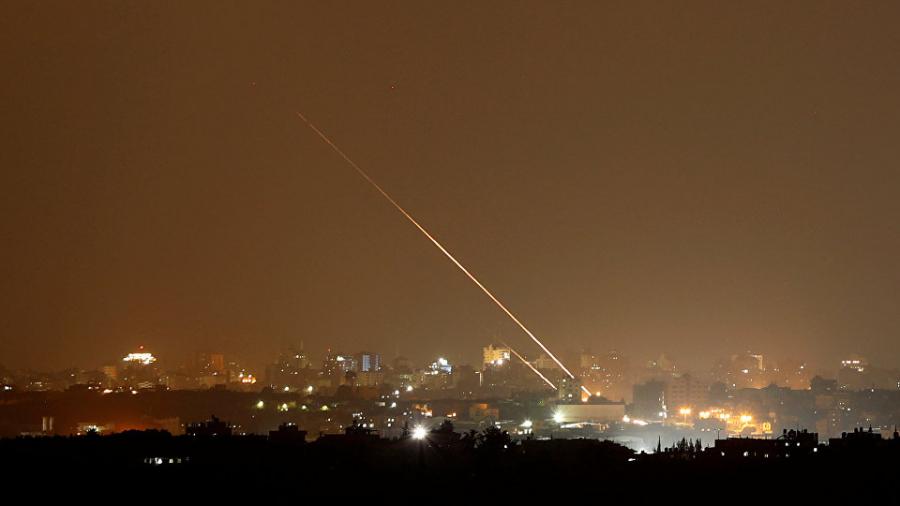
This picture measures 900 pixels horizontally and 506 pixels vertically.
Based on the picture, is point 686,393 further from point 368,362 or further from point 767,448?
point 767,448

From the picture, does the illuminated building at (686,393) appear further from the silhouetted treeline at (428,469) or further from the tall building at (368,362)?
the silhouetted treeline at (428,469)

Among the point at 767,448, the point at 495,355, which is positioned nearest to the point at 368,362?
the point at 495,355

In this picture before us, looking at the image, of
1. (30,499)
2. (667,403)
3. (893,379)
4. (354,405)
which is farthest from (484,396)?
(30,499)

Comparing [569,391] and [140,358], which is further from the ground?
[140,358]

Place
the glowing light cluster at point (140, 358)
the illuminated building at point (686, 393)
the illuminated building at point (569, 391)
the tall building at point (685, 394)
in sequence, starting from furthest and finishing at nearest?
the glowing light cluster at point (140, 358) → the illuminated building at point (686, 393) → the tall building at point (685, 394) → the illuminated building at point (569, 391)

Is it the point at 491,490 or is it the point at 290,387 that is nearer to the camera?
the point at 491,490

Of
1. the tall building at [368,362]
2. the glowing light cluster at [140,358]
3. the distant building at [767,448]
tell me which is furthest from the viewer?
the tall building at [368,362]

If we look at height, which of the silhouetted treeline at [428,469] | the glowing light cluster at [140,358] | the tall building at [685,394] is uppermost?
the glowing light cluster at [140,358]

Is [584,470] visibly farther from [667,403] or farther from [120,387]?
[667,403]

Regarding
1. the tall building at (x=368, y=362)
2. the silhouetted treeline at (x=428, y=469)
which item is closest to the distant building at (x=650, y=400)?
the tall building at (x=368, y=362)

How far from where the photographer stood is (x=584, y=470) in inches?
821

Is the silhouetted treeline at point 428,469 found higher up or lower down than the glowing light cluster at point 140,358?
lower down

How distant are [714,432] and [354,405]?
19.5 meters

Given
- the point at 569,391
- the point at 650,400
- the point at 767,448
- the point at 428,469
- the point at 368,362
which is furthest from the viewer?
the point at 368,362
